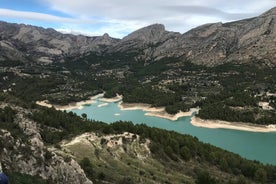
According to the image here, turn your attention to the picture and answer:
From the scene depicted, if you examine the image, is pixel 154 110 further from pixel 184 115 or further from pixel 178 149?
pixel 178 149

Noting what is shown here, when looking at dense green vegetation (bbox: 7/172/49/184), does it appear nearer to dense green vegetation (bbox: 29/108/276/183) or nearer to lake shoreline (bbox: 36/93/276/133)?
dense green vegetation (bbox: 29/108/276/183)

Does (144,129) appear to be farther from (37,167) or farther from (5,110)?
(37,167)

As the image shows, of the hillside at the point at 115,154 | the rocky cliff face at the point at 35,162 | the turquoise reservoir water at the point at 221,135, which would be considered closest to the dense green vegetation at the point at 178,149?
the hillside at the point at 115,154

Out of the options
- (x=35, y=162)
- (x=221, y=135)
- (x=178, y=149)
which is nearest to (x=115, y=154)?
(x=178, y=149)

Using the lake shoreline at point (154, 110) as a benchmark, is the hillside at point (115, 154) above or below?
above

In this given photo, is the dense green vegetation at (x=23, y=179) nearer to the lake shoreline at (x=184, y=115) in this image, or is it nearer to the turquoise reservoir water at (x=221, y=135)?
the turquoise reservoir water at (x=221, y=135)

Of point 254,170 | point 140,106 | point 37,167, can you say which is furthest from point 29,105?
point 140,106

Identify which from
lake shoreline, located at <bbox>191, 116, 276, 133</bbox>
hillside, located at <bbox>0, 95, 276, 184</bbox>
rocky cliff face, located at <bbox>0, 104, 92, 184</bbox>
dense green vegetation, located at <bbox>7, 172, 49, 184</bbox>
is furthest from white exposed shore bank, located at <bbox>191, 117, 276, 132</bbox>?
dense green vegetation, located at <bbox>7, 172, 49, 184</bbox>

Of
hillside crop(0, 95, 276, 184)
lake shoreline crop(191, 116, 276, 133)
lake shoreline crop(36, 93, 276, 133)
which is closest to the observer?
hillside crop(0, 95, 276, 184)
